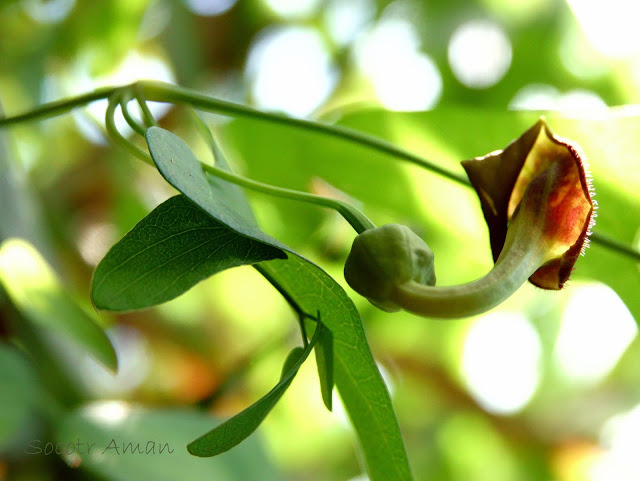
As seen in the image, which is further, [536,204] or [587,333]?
[587,333]

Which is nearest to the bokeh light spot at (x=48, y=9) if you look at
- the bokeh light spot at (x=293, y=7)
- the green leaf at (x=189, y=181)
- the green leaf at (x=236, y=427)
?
the bokeh light spot at (x=293, y=7)

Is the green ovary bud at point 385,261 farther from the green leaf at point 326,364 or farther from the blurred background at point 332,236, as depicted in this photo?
the blurred background at point 332,236

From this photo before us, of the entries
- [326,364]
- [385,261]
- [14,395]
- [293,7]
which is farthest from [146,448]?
[293,7]

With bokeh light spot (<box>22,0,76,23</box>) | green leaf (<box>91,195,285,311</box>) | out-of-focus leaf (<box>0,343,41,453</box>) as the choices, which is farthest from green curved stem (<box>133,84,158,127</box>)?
bokeh light spot (<box>22,0,76,23</box>)

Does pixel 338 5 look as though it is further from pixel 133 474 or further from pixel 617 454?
pixel 133 474

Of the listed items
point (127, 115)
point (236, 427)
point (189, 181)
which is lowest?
point (236, 427)

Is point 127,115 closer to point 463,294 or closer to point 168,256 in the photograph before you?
point 168,256

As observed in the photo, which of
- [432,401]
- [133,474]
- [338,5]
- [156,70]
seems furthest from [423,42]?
[133,474]

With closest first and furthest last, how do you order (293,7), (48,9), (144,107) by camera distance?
(144,107)
(48,9)
(293,7)
